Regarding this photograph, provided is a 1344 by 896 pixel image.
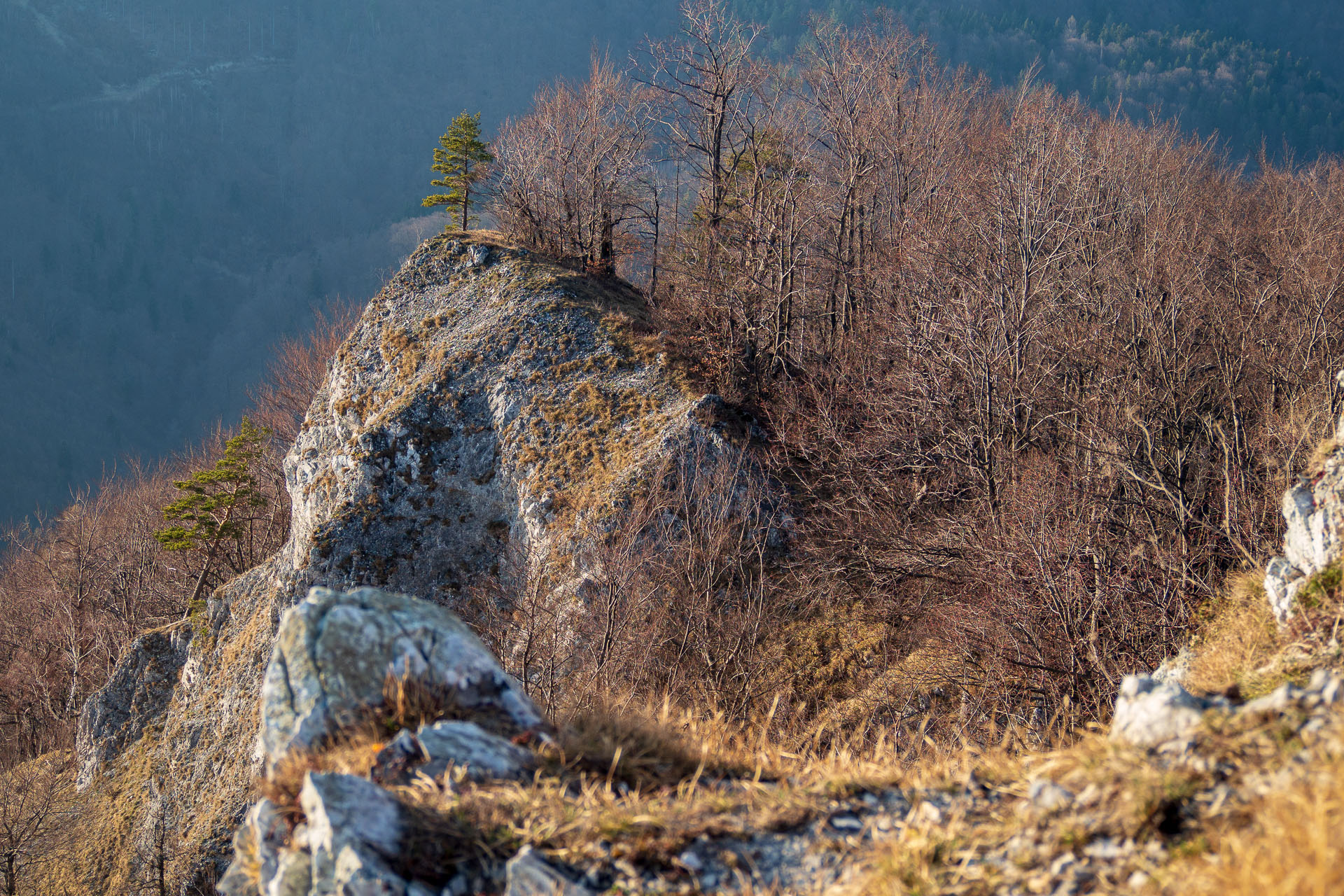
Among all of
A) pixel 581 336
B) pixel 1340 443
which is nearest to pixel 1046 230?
pixel 1340 443

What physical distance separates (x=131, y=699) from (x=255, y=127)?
17362 centimetres

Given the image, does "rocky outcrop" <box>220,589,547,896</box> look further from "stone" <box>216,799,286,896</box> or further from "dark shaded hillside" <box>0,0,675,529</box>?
"dark shaded hillside" <box>0,0,675,529</box>

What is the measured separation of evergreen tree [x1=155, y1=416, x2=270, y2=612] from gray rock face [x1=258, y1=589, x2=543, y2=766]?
33.8 meters

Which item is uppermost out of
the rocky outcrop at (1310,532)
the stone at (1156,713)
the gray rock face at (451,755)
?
the rocky outcrop at (1310,532)

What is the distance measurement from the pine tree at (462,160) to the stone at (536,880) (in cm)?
3156

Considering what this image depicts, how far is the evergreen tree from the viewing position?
35.7 meters

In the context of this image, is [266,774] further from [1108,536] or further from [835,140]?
[835,140]

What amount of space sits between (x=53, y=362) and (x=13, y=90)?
7126 centimetres

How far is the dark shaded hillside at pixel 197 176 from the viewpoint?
12175 centimetres

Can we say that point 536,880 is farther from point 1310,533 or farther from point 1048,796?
point 1310,533

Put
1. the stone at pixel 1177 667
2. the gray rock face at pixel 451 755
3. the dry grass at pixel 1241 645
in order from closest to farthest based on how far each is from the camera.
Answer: the gray rock face at pixel 451 755, the dry grass at pixel 1241 645, the stone at pixel 1177 667

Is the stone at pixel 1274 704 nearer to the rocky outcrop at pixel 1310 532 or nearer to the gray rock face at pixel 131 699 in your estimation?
the rocky outcrop at pixel 1310 532

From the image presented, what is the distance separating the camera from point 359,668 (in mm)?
5375

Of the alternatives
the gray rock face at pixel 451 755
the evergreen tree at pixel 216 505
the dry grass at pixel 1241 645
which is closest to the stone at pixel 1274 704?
the dry grass at pixel 1241 645
